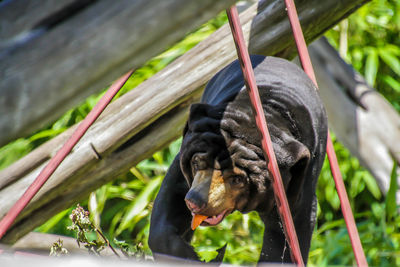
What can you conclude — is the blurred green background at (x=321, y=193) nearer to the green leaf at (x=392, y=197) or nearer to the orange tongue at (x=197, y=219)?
the green leaf at (x=392, y=197)

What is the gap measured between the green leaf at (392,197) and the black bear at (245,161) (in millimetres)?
1046

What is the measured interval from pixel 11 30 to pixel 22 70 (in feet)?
0.07

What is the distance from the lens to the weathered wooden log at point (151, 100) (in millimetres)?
1481

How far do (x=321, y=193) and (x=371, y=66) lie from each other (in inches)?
24.3

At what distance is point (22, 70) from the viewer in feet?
1.04

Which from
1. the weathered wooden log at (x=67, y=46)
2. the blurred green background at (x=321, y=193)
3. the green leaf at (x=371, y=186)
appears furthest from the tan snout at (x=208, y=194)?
the green leaf at (x=371, y=186)

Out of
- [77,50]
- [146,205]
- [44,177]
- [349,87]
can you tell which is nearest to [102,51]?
[77,50]

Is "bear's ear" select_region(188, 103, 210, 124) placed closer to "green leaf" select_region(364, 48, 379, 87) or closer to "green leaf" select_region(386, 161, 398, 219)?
"green leaf" select_region(386, 161, 398, 219)

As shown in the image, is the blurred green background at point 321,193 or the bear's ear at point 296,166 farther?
the blurred green background at point 321,193

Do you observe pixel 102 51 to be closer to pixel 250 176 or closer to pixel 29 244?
pixel 250 176

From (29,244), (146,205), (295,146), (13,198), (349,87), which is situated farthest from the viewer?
(146,205)

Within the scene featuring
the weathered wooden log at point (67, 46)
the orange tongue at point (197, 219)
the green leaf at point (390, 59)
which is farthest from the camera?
the green leaf at point (390, 59)

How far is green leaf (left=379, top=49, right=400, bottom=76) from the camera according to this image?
2772mm

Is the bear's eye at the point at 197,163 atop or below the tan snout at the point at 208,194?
atop
